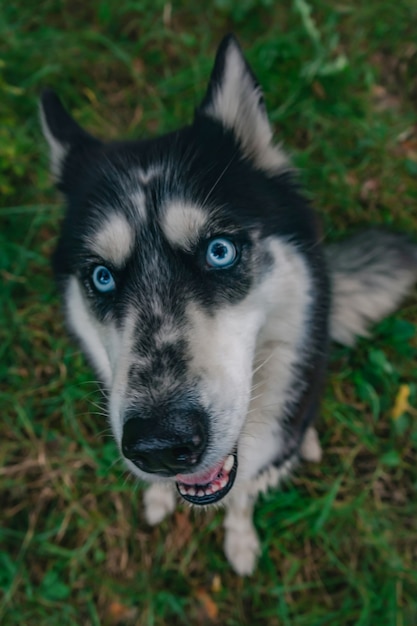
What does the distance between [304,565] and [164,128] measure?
8.38 feet

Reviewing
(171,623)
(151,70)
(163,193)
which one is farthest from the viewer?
(151,70)

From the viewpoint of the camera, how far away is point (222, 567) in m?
2.71

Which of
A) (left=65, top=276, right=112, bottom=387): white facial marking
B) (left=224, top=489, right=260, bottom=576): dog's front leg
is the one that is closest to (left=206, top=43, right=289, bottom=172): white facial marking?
(left=65, top=276, right=112, bottom=387): white facial marking

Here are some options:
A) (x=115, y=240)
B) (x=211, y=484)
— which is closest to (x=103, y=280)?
(x=115, y=240)

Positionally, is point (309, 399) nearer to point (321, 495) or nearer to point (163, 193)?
point (321, 495)

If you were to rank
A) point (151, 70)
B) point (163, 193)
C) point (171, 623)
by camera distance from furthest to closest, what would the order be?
point (151, 70), point (171, 623), point (163, 193)

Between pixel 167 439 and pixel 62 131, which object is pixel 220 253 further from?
pixel 62 131

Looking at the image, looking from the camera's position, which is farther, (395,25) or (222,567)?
(395,25)

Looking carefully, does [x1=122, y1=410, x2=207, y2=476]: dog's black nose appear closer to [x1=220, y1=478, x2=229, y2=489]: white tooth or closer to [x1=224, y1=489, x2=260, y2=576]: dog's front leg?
[x1=220, y1=478, x2=229, y2=489]: white tooth

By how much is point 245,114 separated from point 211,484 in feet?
4.22

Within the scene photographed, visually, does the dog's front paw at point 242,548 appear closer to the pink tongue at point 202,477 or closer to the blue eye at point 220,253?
the pink tongue at point 202,477

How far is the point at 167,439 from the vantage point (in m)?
1.42

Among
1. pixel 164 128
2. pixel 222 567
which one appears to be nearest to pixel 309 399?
pixel 222 567

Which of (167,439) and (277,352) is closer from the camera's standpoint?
(167,439)
